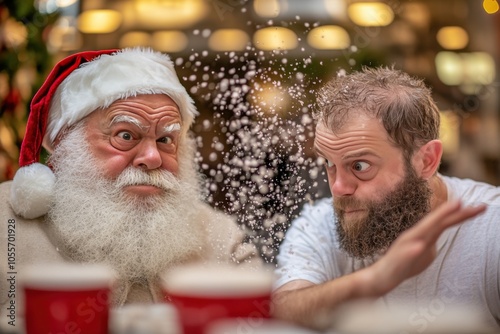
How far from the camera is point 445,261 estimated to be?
1172 millimetres

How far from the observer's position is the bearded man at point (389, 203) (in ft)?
3.85

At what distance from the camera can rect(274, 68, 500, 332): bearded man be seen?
1.17 meters

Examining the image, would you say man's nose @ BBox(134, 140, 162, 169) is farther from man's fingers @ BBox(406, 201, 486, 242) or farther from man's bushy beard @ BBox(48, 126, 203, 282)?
man's fingers @ BBox(406, 201, 486, 242)

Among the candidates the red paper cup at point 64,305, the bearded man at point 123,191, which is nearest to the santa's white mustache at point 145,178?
the bearded man at point 123,191

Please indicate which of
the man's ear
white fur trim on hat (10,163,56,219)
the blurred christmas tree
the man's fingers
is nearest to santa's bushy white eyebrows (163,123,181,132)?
white fur trim on hat (10,163,56,219)

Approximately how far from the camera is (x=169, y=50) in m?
1.43

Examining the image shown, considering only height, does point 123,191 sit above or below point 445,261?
above

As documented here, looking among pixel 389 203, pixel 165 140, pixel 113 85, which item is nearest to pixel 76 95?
pixel 113 85

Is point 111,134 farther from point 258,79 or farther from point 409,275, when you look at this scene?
point 409,275

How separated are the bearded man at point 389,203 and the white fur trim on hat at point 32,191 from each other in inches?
21.0

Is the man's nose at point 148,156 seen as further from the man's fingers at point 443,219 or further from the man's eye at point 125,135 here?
the man's fingers at point 443,219

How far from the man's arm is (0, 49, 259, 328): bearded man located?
20cm

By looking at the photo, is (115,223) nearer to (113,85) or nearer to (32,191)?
(32,191)

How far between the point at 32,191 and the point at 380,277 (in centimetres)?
76
